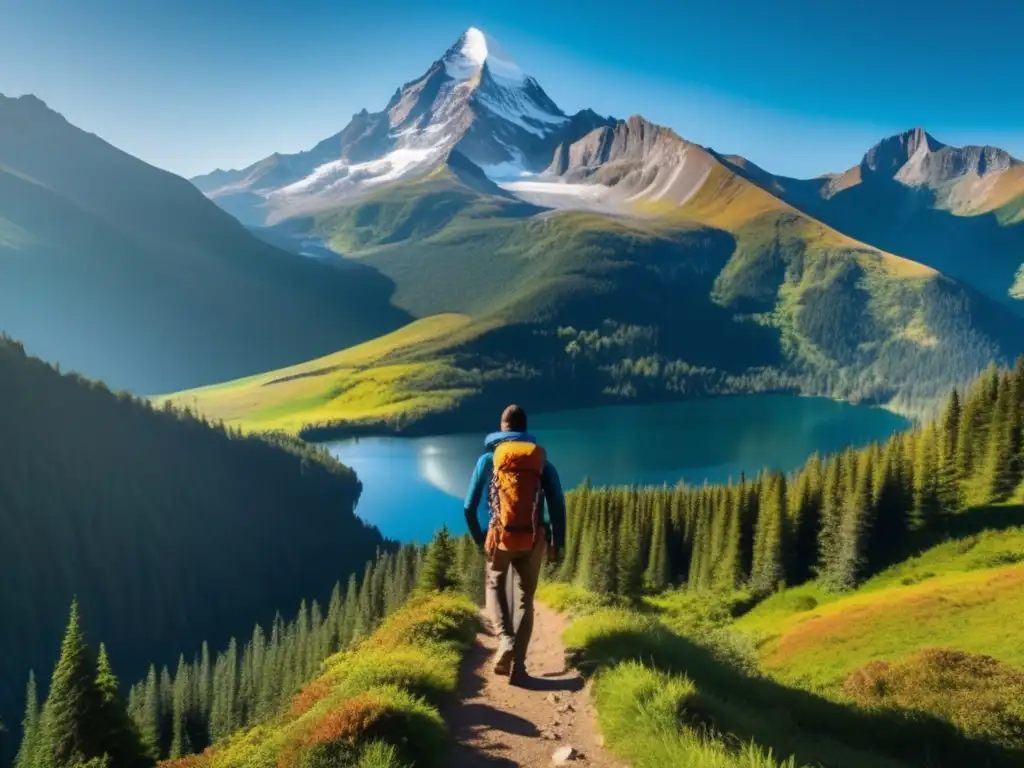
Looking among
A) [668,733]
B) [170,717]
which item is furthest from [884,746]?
[170,717]

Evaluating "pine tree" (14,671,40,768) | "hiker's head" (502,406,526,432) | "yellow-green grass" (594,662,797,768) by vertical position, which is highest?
"hiker's head" (502,406,526,432)

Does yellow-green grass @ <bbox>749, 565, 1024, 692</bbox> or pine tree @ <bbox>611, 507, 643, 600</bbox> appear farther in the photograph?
pine tree @ <bbox>611, 507, 643, 600</bbox>

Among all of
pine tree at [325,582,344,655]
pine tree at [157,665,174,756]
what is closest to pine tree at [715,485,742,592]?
pine tree at [325,582,344,655]

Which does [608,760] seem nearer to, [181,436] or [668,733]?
[668,733]

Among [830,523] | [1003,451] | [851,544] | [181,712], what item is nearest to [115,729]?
[851,544]

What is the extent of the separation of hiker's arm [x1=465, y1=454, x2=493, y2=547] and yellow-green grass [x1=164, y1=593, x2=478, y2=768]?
282cm

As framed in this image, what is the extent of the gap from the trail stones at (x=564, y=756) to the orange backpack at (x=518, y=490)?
334 centimetres

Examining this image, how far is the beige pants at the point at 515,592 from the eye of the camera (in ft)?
40.5

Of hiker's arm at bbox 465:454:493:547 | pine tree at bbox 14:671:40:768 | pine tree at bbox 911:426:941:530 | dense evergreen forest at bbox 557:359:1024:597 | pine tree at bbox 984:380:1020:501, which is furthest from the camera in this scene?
pine tree at bbox 911:426:941:530

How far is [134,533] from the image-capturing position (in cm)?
15712

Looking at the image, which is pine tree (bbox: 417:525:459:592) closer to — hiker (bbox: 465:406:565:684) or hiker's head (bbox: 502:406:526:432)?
hiker (bbox: 465:406:565:684)

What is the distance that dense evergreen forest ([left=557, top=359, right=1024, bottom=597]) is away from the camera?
70875 millimetres

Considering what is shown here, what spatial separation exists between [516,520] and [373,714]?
3.83 meters

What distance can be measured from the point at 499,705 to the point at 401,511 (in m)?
184
